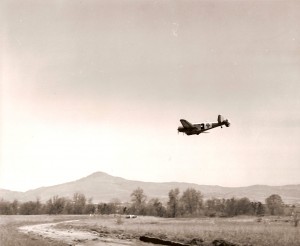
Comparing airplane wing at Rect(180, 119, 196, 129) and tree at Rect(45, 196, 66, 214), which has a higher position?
airplane wing at Rect(180, 119, 196, 129)

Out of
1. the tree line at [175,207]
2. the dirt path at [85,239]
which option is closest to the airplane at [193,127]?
the dirt path at [85,239]

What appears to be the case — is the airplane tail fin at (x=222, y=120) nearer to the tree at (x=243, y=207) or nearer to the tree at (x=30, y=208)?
the tree at (x=243, y=207)

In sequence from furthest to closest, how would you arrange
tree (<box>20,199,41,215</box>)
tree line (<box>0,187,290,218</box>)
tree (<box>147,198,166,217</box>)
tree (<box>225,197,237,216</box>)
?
tree (<box>20,199,41,215</box>) < tree (<box>225,197,237,216</box>) < tree (<box>147,198,166,217</box>) < tree line (<box>0,187,290,218</box>)

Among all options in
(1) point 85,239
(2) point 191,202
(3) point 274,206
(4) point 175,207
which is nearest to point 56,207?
(4) point 175,207

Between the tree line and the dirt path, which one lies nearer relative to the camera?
the dirt path

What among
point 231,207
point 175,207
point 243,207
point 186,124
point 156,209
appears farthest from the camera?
point 231,207

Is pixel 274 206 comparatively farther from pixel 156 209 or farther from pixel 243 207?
pixel 156 209

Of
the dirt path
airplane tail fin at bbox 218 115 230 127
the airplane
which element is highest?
airplane tail fin at bbox 218 115 230 127

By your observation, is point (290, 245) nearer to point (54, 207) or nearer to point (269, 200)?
point (269, 200)

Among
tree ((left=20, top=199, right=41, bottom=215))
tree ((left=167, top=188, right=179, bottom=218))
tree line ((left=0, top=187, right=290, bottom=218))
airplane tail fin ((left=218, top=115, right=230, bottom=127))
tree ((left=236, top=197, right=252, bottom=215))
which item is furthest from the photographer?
tree ((left=20, top=199, right=41, bottom=215))

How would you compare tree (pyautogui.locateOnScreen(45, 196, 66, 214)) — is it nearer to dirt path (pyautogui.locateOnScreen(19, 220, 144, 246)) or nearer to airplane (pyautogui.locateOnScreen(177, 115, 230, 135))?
dirt path (pyautogui.locateOnScreen(19, 220, 144, 246))

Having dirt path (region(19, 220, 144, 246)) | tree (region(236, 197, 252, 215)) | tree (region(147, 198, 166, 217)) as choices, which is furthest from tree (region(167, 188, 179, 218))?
dirt path (region(19, 220, 144, 246))

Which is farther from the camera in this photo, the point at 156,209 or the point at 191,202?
the point at 191,202
